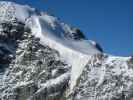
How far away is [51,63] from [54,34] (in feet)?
25.0

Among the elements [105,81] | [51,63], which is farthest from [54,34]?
[105,81]

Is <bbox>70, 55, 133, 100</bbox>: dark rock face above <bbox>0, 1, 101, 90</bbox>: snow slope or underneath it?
underneath

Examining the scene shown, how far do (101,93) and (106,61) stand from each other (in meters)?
3.30

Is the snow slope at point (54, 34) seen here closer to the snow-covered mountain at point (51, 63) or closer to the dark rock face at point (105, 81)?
the snow-covered mountain at point (51, 63)

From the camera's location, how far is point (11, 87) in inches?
2256

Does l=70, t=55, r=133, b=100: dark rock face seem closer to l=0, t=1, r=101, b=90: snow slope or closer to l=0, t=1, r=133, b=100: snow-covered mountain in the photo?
l=0, t=1, r=133, b=100: snow-covered mountain

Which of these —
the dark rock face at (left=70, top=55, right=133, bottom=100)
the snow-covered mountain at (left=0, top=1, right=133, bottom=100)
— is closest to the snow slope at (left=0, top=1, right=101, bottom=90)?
the snow-covered mountain at (left=0, top=1, right=133, bottom=100)

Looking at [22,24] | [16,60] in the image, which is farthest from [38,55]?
[22,24]

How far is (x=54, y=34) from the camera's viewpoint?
65062 mm

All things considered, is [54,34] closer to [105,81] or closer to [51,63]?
[51,63]

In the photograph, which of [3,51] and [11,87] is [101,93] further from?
[3,51]

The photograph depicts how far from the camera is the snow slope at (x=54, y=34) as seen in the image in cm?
5777

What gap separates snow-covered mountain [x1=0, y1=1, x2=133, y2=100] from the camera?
5266 centimetres

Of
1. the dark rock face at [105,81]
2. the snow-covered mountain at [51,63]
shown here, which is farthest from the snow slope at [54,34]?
the dark rock face at [105,81]
